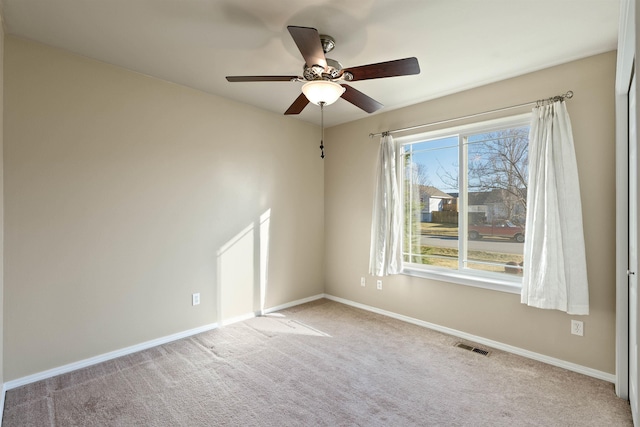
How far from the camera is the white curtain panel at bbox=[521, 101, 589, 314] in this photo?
2.55 metres

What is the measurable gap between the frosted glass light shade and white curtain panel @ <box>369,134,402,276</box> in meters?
1.73

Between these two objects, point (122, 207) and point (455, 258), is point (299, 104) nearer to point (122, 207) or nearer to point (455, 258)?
point (122, 207)

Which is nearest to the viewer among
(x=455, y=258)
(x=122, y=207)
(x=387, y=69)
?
(x=387, y=69)

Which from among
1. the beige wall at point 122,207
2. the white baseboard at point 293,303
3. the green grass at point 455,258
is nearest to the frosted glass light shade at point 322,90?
the beige wall at point 122,207

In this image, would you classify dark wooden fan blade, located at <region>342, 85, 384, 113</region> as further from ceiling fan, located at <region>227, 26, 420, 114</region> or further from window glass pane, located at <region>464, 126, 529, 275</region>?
window glass pane, located at <region>464, 126, 529, 275</region>

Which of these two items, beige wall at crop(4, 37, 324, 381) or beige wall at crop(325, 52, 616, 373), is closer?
beige wall at crop(4, 37, 324, 381)

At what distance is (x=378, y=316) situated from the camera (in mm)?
3965

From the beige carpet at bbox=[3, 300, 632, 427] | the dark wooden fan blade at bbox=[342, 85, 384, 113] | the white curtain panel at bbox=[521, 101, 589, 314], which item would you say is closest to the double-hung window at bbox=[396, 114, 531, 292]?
the white curtain panel at bbox=[521, 101, 589, 314]

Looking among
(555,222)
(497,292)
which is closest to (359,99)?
(555,222)

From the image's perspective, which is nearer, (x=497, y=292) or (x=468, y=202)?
(x=497, y=292)

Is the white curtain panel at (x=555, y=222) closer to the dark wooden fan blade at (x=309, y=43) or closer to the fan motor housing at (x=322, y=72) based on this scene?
the fan motor housing at (x=322, y=72)

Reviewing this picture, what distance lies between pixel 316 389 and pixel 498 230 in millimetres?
2300

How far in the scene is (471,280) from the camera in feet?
10.6

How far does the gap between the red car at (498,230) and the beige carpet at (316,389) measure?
1109mm
